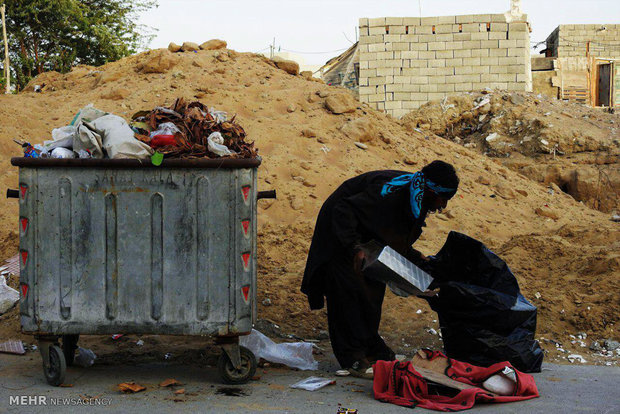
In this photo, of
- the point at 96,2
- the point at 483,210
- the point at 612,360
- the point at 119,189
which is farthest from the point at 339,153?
the point at 96,2

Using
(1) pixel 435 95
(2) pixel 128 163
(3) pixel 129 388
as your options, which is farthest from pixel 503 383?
(1) pixel 435 95

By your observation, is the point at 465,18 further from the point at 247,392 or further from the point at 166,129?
the point at 247,392

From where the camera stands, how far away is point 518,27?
614 inches

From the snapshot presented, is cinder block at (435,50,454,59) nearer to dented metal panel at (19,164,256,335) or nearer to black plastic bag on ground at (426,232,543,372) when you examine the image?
black plastic bag on ground at (426,232,543,372)

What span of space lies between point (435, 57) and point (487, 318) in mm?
12920

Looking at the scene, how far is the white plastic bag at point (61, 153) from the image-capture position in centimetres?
375

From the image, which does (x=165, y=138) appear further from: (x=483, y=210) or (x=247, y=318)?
(x=483, y=210)

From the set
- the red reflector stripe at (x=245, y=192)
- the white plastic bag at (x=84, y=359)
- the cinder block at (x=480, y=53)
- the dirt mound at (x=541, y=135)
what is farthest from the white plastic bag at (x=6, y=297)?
the cinder block at (x=480, y=53)

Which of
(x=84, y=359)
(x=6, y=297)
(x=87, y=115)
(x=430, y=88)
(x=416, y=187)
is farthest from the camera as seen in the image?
(x=430, y=88)

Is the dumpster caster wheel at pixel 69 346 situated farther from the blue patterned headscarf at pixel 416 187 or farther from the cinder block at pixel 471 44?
the cinder block at pixel 471 44

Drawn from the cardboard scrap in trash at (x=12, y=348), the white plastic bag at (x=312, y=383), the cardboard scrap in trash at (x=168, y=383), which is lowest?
the cardboard scrap in trash at (x=12, y=348)

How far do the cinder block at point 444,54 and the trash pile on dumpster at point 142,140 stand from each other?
12.6 meters

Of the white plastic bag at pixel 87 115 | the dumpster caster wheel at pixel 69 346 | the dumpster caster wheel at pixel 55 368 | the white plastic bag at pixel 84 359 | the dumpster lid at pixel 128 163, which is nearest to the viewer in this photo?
the dumpster lid at pixel 128 163

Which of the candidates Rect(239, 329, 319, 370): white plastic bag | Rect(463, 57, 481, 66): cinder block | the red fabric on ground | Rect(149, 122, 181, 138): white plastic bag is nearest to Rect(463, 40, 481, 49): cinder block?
Rect(463, 57, 481, 66): cinder block
